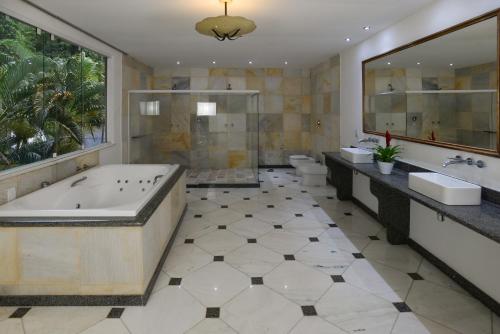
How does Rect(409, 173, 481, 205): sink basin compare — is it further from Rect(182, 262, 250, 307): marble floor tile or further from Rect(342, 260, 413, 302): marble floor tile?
Rect(182, 262, 250, 307): marble floor tile

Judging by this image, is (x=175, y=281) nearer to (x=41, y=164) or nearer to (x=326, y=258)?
(x=326, y=258)

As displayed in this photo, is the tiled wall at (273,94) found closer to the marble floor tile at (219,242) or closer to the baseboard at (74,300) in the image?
the marble floor tile at (219,242)

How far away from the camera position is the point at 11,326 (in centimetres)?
215

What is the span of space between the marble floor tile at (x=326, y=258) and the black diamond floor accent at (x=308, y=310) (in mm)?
568

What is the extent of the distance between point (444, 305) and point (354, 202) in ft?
8.85

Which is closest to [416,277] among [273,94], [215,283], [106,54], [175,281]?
[215,283]

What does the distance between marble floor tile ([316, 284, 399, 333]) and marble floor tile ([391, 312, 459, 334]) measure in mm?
42

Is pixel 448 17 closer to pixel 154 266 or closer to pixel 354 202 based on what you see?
pixel 354 202

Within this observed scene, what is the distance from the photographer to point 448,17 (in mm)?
2955

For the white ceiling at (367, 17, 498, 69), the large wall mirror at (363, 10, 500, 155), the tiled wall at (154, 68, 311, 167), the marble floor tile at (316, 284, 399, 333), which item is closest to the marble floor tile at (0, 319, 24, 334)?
the marble floor tile at (316, 284, 399, 333)

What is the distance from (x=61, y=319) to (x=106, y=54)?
12.9 ft

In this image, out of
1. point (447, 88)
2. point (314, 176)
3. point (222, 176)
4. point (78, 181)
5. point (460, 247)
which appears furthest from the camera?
point (222, 176)

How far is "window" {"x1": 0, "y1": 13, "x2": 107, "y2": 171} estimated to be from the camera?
3084 mm

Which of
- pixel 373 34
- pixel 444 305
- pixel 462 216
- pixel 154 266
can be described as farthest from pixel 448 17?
pixel 154 266
